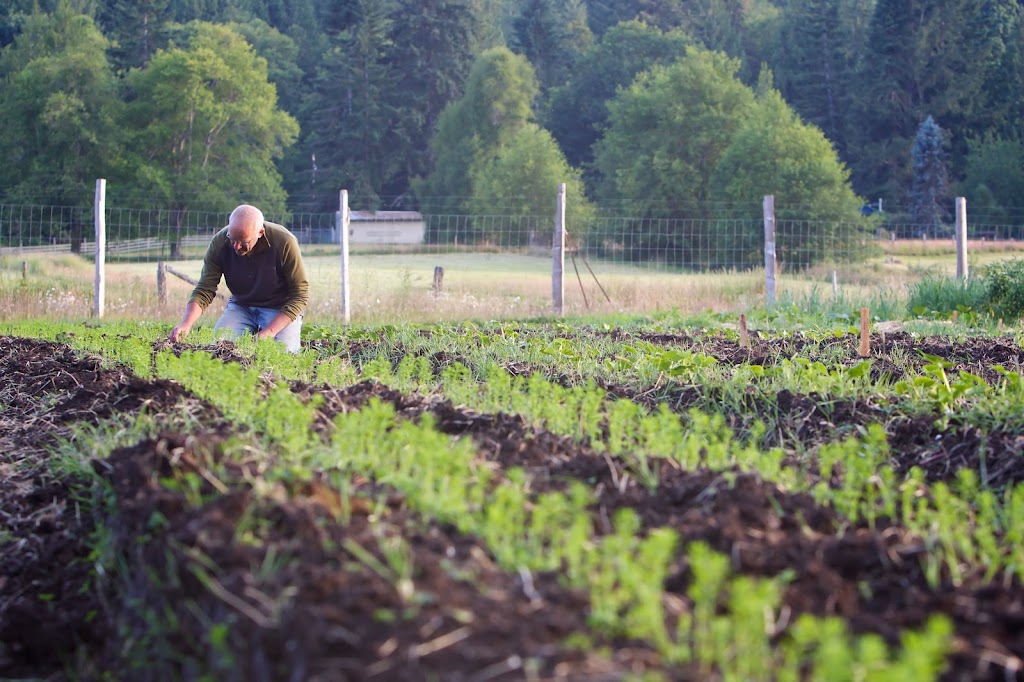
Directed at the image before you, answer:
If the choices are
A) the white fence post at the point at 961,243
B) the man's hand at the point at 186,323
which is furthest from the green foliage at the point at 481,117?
the man's hand at the point at 186,323

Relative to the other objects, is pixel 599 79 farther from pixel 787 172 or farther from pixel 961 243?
pixel 961 243

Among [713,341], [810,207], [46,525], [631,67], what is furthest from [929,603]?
[631,67]

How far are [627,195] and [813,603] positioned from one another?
2013 inches

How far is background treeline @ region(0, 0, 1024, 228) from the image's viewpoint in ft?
153

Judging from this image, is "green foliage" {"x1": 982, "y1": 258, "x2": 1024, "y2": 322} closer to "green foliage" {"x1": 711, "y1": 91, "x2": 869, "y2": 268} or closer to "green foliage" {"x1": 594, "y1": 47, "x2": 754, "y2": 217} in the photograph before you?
"green foliage" {"x1": 711, "y1": 91, "x2": 869, "y2": 268}

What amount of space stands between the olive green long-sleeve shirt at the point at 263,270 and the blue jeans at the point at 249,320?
0.15 m

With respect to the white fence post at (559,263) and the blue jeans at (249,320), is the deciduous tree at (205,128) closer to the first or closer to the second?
the white fence post at (559,263)

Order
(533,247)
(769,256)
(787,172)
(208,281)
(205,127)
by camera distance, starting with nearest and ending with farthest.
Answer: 1. (208,281)
2. (769,256)
3. (787,172)
4. (533,247)
5. (205,127)

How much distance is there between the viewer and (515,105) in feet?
201

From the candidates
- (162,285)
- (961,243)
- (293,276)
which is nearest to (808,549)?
(293,276)

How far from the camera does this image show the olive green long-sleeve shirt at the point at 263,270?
26.7 ft

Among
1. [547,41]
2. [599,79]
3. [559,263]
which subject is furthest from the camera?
[547,41]

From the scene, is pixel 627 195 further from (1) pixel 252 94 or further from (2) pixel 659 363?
(2) pixel 659 363

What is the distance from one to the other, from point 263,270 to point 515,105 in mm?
54669
